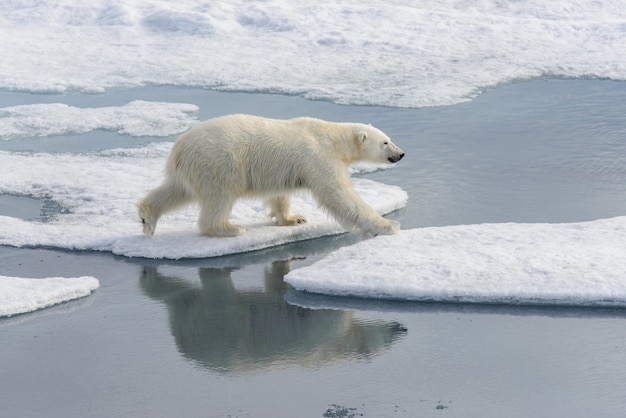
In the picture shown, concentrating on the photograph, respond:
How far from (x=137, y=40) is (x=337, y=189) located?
8283 mm

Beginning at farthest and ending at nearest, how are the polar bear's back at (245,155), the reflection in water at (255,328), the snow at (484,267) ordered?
the polar bear's back at (245,155) → the snow at (484,267) → the reflection in water at (255,328)

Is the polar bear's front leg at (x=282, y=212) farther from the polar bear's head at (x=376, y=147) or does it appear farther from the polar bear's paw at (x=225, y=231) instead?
the polar bear's head at (x=376, y=147)

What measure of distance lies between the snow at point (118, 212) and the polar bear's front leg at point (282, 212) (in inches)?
3.0

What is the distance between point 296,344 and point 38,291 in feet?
5.20

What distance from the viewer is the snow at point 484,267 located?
485cm

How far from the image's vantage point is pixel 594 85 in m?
10.7

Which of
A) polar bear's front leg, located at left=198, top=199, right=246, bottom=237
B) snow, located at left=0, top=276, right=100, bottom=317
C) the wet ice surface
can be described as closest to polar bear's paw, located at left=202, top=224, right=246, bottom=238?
polar bear's front leg, located at left=198, top=199, right=246, bottom=237

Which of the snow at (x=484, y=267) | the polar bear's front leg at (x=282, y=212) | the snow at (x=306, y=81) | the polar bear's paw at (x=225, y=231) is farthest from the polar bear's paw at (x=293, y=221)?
the snow at (x=484, y=267)

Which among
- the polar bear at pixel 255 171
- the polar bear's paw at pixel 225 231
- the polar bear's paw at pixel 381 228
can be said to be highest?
the polar bear at pixel 255 171

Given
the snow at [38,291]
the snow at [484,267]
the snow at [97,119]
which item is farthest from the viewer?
the snow at [97,119]

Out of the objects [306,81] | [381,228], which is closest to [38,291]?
[381,228]

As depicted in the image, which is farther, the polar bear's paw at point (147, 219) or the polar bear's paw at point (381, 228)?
the polar bear's paw at point (147, 219)

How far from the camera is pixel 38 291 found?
5.12 metres

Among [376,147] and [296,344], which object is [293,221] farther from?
[296,344]
